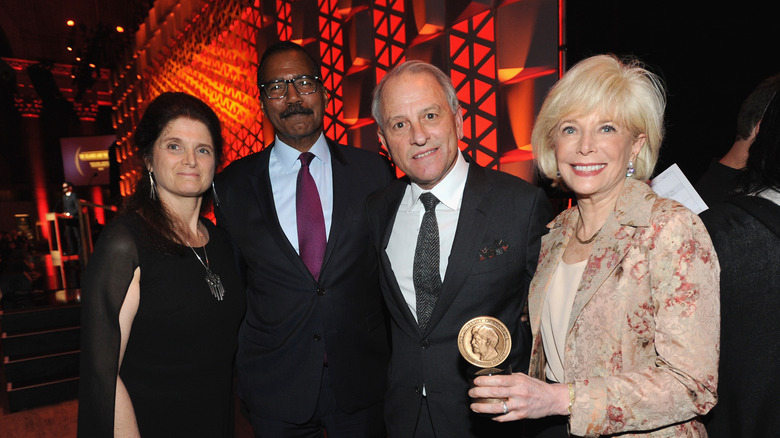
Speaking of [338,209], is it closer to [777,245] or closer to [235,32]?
[777,245]

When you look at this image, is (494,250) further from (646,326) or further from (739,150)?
(739,150)

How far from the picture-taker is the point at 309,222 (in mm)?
2221

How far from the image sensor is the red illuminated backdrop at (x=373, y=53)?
3.22 meters

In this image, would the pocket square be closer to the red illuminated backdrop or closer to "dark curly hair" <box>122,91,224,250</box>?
"dark curly hair" <box>122,91,224,250</box>

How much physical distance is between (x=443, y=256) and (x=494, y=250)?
20cm

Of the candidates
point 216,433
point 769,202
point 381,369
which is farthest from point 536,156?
point 216,433

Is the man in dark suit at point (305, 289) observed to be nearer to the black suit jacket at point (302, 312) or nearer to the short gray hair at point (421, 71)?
the black suit jacket at point (302, 312)

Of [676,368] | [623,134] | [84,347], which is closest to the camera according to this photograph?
[676,368]

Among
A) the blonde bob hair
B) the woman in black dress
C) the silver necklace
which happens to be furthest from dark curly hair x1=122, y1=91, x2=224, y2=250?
the blonde bob hair

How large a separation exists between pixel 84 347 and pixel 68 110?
1793 cm

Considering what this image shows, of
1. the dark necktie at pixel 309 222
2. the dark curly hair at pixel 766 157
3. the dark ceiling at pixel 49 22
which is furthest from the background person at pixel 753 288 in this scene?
the dark ceiling at pixel 49 22

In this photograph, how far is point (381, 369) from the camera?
2303mm

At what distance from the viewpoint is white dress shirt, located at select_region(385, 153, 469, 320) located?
192cm

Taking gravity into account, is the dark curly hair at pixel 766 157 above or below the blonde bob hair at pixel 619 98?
below
